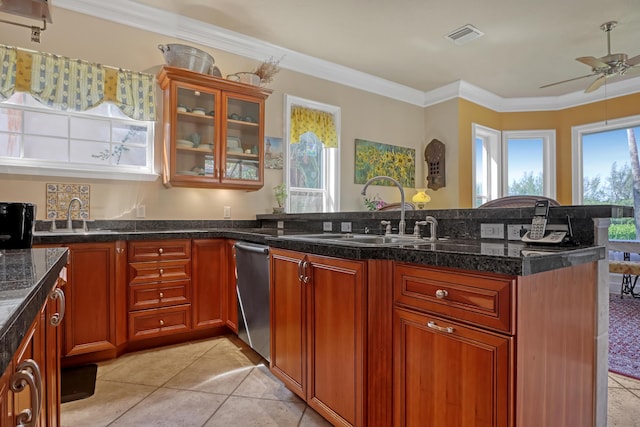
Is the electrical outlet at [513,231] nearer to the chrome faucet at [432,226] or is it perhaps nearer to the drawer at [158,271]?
the chrome faucet at [432,226]

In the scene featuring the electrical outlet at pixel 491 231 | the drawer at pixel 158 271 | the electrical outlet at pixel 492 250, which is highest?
the electrical outlet at pixel 491 231

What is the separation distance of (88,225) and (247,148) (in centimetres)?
148

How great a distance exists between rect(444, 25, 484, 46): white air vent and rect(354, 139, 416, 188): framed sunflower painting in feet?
4.98

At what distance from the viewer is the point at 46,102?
2.71m

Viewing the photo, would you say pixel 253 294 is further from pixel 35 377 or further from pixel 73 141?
pixel 73 141

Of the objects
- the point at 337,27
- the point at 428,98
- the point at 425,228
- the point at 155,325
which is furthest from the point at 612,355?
the point at 428,98

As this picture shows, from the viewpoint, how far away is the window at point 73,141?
2701 mm

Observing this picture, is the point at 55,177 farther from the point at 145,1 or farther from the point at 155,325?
the point at 145,1

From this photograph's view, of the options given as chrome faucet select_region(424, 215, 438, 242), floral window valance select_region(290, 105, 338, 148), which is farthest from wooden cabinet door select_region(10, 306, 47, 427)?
floral window valance select_region(290, 105, 338, 148)

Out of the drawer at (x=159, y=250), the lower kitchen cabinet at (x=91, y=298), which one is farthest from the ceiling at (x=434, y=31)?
the lower kitchen cabinet at (x=91, y=298)

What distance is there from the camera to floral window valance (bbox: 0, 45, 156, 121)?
8.56ft

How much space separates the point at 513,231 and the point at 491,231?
0.34ft

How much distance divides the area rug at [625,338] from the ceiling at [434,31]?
2887 millimetres

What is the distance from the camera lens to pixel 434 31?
3.65 metres
